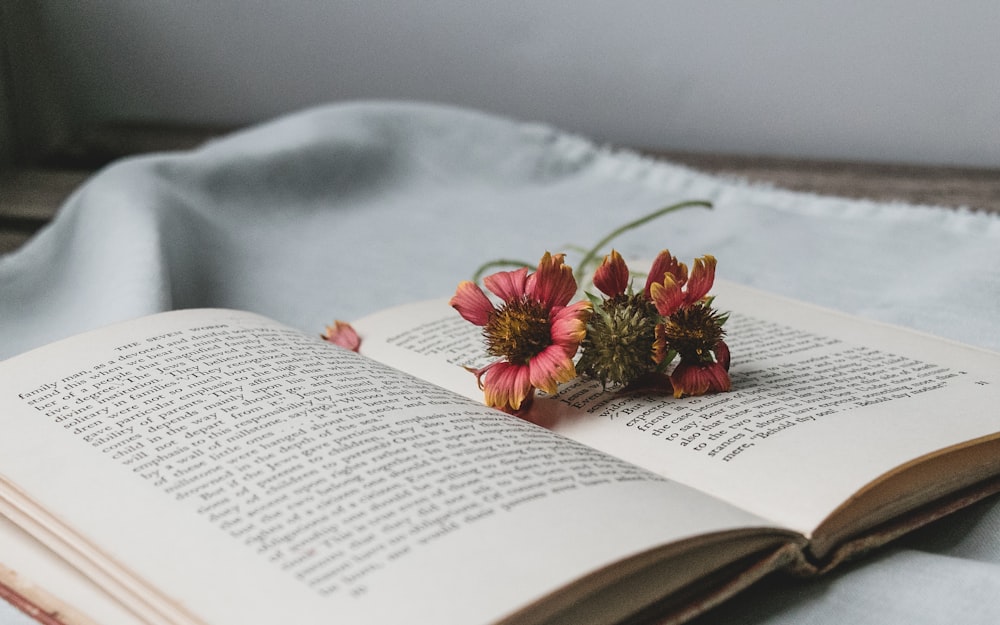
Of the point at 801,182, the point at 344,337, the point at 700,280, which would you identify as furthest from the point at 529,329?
the point at 801,182

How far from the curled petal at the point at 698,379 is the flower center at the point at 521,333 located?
0.09 m

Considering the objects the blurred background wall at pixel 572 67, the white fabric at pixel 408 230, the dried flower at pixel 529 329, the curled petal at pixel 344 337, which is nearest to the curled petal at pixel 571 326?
the dried flower at pixel 529 329

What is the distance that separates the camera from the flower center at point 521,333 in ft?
2.08

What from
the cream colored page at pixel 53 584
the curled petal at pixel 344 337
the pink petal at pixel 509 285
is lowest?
the cream colored page at pixel 53 584

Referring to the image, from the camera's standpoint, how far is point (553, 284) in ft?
2.10

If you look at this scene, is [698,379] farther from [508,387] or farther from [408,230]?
[408,230]

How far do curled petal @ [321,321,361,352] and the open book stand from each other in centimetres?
7

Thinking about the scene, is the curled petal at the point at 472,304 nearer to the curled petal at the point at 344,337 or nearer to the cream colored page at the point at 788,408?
the cream colored page at the point at 788,408

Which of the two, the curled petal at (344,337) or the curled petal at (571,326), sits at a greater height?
the curled petal at (571,326)

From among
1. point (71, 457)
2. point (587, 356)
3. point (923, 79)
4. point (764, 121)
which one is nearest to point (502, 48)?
point (764, 121)

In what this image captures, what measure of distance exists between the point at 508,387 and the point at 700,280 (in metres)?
0.14

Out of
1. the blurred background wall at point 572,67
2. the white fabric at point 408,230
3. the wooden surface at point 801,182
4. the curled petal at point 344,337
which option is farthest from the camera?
the blurred background wall at point 572,67

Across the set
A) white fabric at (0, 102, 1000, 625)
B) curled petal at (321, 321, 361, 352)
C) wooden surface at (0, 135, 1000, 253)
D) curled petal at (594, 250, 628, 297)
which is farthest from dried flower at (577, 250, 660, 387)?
wooden surface at (0, 135, 1000, 253)

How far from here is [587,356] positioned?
2.14 ft
